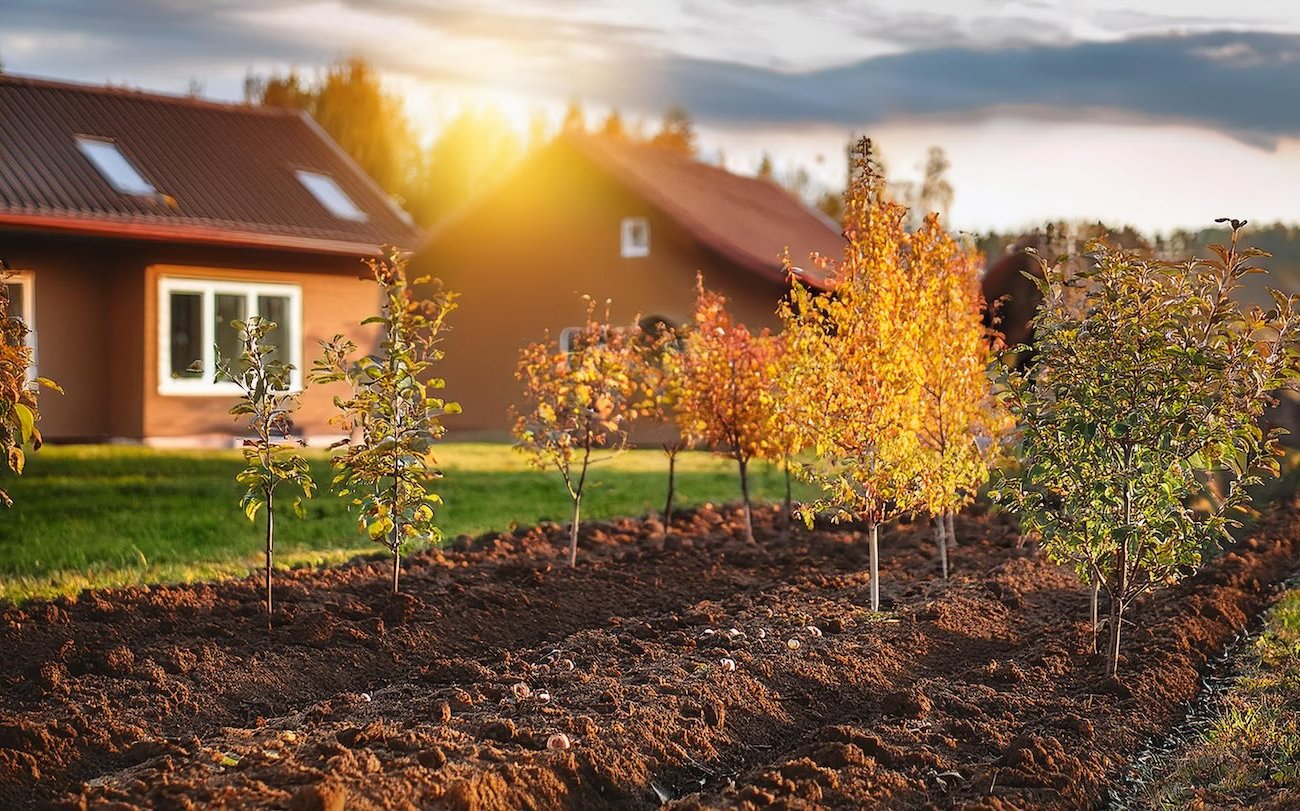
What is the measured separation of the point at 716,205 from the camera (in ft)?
77.2

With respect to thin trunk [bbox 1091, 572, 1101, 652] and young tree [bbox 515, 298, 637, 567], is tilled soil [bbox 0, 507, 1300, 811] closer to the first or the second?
thin trunk [bbox 1091, 572, 1101, 652]

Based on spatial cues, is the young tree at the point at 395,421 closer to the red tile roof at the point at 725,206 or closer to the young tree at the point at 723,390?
the young tree at the point at 723,390

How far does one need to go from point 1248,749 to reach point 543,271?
18.7 meters

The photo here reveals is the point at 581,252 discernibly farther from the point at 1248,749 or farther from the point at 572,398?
the point at 1248,749

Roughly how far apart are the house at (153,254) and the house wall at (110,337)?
2cm

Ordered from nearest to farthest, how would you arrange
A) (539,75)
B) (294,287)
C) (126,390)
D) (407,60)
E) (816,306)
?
(816,306), (126,390), (294,287), (539,75), (407,60)

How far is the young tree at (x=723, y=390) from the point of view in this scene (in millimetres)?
10125

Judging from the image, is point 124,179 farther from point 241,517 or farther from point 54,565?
point 54,565

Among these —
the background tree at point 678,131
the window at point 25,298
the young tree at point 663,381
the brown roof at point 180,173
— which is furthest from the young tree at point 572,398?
the background tree at point 678,131

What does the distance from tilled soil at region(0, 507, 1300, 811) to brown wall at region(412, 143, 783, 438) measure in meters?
12.7

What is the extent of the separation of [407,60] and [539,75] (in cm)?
1742

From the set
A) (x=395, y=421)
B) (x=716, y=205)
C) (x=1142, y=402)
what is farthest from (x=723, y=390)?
(x=716, y=205)

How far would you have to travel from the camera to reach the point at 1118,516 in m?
6.42

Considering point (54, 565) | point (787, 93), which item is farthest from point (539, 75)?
point (54, 565)
